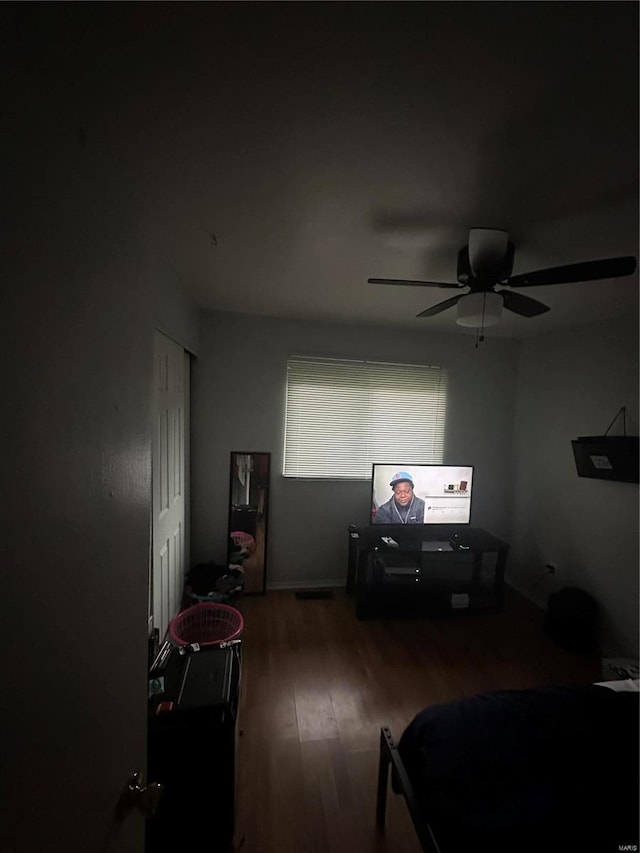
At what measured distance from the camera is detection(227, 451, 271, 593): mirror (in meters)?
2.92

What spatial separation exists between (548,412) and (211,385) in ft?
9.87

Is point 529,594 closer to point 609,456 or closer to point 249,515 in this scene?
point 609,456

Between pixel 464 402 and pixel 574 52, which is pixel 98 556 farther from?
pixel 464 402

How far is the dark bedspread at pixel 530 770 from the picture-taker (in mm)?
905

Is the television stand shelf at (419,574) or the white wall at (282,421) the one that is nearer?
the television stand shelf at (419,574)

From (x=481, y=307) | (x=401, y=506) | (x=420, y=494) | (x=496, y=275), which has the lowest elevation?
(x=401, y=506)

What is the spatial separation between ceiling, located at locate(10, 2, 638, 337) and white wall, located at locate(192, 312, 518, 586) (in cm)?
126

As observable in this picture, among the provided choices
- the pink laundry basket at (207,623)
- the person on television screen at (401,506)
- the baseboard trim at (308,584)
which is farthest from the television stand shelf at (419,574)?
the pink laundry basket at (207,623)

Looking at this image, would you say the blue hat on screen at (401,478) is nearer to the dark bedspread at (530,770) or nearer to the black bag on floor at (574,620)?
the black bag on floor at (574,620)

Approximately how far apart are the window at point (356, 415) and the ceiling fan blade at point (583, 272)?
1.67 m

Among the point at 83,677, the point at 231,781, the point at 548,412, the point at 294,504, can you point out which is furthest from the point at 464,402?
the point at 83,677

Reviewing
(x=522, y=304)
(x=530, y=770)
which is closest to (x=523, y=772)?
(x=530, y=770)

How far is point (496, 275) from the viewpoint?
1.52 m

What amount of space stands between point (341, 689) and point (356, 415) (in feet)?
6.59
